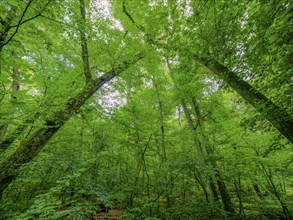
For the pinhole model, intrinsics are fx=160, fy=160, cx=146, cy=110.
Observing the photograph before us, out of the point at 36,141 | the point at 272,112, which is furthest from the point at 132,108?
the point at 272,112

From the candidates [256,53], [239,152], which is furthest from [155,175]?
[256,53]

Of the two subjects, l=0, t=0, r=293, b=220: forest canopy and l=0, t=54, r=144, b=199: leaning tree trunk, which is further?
l=0, t=54, r=144, b=199: leaning tree trunk

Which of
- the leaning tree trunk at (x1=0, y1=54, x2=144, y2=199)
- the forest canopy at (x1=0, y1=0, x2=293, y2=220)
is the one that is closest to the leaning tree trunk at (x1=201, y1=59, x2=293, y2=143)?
the forest canopy at (x1=0, y1=0, x2=293, y2=220)

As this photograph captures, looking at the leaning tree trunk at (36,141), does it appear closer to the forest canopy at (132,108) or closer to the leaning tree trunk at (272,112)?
the forest canopy at (132,108)

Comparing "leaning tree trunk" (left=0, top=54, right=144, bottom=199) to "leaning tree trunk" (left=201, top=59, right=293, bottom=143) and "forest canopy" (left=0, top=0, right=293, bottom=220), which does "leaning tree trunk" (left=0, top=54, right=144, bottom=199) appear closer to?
"forest canopy" (left=0, top=0, right=293, bottom=220)

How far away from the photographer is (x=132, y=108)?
4.99 metres

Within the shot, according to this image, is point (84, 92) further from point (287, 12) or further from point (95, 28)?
point (287, 12)

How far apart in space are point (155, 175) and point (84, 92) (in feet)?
10.5

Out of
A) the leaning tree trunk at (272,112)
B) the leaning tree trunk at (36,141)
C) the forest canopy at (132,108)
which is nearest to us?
the forest canopy at (132,108)

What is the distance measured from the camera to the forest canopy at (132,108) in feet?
7.59

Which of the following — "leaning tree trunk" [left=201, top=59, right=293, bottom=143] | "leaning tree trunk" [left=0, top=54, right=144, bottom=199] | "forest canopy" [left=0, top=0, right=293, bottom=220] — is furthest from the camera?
"leaning tree trunk" [left=0, top=54, right=144, bottom=199]

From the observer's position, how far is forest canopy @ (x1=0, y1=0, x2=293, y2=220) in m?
2.31

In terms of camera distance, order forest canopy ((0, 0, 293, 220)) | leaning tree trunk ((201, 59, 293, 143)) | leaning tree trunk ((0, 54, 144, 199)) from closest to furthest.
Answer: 1. forest canopy ((0, 0, 293, 220))
2. leaning tree trunk ((201, 59, 293, 143))
3. leaning tree trunk ((0, 54, 144, 199))

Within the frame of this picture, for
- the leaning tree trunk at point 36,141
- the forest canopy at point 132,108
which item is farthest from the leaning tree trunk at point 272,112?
the leaning tree trunk at point 36,141
